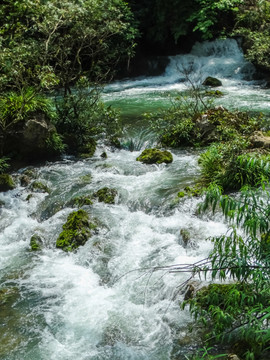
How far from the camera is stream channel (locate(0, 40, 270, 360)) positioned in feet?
17.6

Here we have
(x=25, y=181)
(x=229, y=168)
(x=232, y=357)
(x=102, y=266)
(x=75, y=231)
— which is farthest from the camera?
(x=25, y=181)

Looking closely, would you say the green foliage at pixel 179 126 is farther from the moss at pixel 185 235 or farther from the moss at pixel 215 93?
the moss at pixel 185 235

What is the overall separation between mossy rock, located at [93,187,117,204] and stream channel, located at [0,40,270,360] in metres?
0.14

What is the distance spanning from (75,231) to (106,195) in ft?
4.93

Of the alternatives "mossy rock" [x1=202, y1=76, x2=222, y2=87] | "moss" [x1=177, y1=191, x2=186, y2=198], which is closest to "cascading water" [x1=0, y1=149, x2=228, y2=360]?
"moss" [x1=177, y1=191, x2=186, y2=198]

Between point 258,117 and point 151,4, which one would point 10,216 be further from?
point 151,4

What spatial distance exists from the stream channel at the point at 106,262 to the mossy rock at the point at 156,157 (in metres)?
0.18

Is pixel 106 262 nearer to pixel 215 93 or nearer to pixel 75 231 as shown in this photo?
pixel 75 231

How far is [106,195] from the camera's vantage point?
30.3 feet

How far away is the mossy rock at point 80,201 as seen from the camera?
9078mm

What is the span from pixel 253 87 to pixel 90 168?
33.6ft

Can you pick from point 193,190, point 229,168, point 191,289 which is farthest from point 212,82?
point 191,289

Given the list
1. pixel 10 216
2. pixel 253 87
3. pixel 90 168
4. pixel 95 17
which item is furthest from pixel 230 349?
pixel 253 87

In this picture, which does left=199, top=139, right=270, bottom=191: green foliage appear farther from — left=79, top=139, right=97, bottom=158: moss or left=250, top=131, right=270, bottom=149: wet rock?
left=79, top=139, right=97, bottom=158: moss
